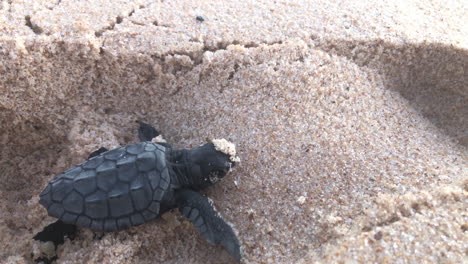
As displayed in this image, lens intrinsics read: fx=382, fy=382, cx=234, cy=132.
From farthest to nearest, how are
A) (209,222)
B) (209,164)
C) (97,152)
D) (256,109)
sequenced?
(256,109)
(97,152)
(209,164)
(209,222)

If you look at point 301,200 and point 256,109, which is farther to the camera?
point 256,109

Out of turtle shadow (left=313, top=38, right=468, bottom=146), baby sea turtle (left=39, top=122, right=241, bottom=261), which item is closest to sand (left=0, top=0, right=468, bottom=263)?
turtle shadow (left=313, top=38, right=468, bottom=146)

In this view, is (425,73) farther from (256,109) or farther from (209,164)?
(209,164)

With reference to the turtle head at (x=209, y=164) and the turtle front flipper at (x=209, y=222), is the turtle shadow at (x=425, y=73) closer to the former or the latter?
the turtle head at (x=209, y=164)

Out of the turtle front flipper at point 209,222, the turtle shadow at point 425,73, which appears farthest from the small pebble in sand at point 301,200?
the turtle shadow at point 425,73

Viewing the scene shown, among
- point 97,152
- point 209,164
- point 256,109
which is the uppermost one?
point 256,109

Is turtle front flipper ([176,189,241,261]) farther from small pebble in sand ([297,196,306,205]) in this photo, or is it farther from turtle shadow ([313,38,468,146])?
turtle shadow ([313,38,468,146])

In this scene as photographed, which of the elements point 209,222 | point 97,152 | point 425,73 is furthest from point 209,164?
point 425,73

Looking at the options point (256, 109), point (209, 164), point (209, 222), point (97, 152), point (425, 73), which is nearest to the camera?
point (209, 222)
